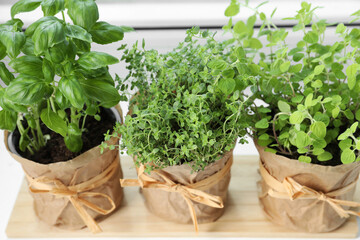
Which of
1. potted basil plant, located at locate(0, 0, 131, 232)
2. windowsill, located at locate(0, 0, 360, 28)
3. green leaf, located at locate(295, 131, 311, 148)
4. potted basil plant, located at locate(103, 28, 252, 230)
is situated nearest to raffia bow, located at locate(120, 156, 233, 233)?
potted basil plant, located at locate(103, 28, 252, 230)

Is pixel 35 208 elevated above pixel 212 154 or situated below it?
below

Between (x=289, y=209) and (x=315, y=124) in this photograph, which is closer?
(x=315, y=124)

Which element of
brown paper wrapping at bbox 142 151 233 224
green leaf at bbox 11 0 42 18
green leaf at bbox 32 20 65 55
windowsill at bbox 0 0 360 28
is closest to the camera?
green leaf at bbox 32 20 65 55

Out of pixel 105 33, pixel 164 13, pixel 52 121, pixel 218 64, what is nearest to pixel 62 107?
pixel 52 121

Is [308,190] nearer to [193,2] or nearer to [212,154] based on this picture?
[212,154]

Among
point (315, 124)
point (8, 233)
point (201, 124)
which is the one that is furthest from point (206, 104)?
point (8, 233)

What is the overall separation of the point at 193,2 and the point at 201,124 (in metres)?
0.78

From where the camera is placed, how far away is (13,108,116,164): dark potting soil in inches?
36.8

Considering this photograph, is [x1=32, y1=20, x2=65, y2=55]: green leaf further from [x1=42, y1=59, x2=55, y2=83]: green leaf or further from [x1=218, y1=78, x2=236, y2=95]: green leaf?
[x1=218, y1=78, x2=236, y2=95]: green leaf

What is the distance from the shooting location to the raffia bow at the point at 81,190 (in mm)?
902

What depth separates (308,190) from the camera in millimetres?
859

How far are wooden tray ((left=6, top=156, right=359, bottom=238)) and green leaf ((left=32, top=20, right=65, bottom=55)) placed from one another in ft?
1.57

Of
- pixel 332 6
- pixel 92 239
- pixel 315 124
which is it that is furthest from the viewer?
pixel 332 6

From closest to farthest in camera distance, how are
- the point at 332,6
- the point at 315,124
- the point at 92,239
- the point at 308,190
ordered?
the point at 315,124 → the point at 308,190 → the point at 92,239 → the point at 332,6
